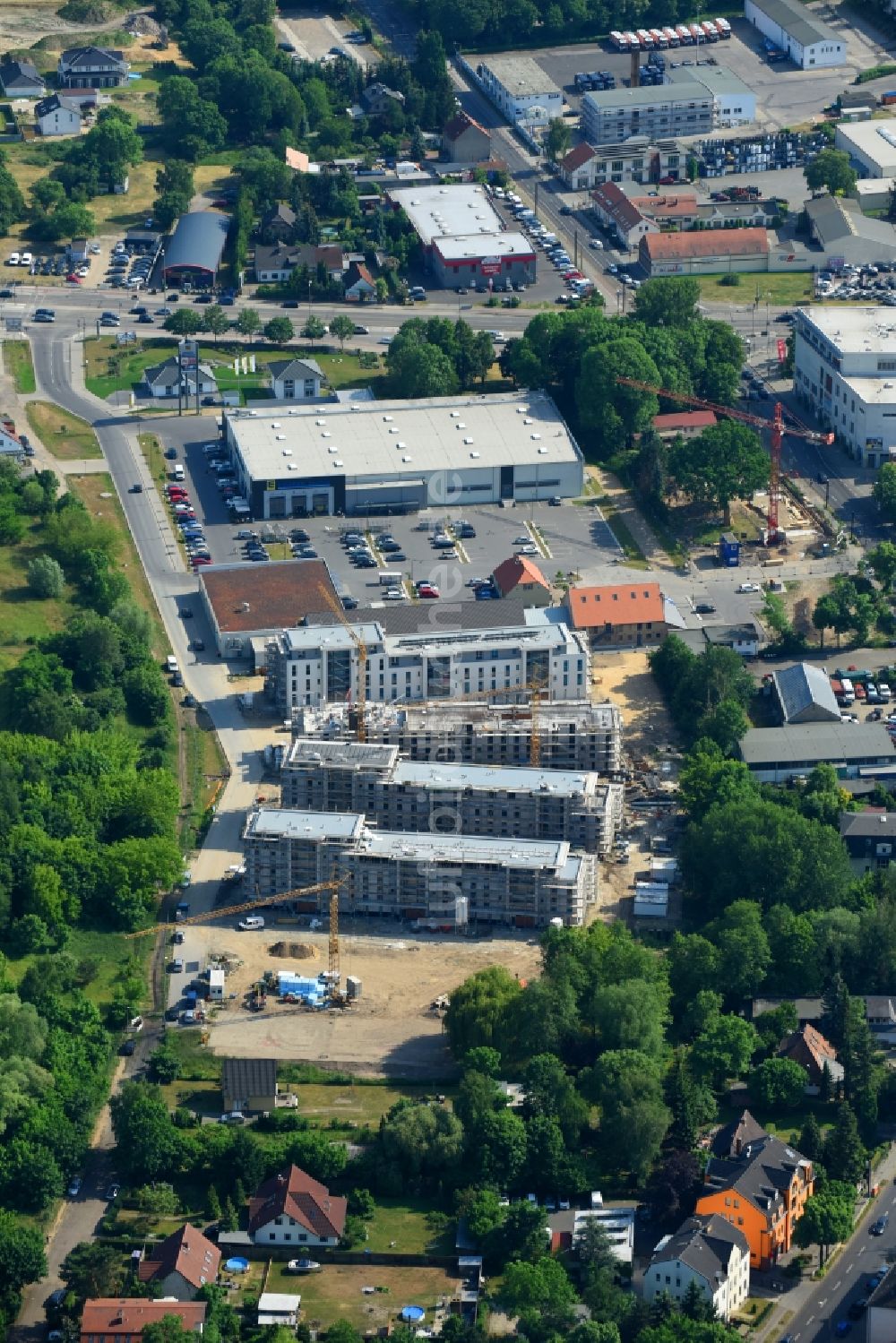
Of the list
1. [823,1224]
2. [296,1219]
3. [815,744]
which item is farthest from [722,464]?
[296,1219]

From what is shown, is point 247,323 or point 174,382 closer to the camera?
point 174,382

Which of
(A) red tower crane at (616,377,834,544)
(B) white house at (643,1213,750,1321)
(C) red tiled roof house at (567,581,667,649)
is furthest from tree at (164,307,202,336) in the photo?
(B) white house at (643,1213,750,1321)

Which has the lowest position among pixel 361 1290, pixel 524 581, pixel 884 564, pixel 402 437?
pixel 361 1290

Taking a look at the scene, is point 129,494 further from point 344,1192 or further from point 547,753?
point 344,1192

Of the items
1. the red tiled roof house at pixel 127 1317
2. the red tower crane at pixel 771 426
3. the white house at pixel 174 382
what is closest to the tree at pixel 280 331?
the white house at pixel 174 382

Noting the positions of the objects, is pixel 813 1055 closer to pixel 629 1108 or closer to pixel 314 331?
pixel 629 1108

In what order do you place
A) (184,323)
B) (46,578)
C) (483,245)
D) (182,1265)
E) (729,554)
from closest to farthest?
(182,1265) → (46,578) → (729,554) → (184,323) → (483,245)

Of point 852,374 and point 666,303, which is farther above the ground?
point 852,374
